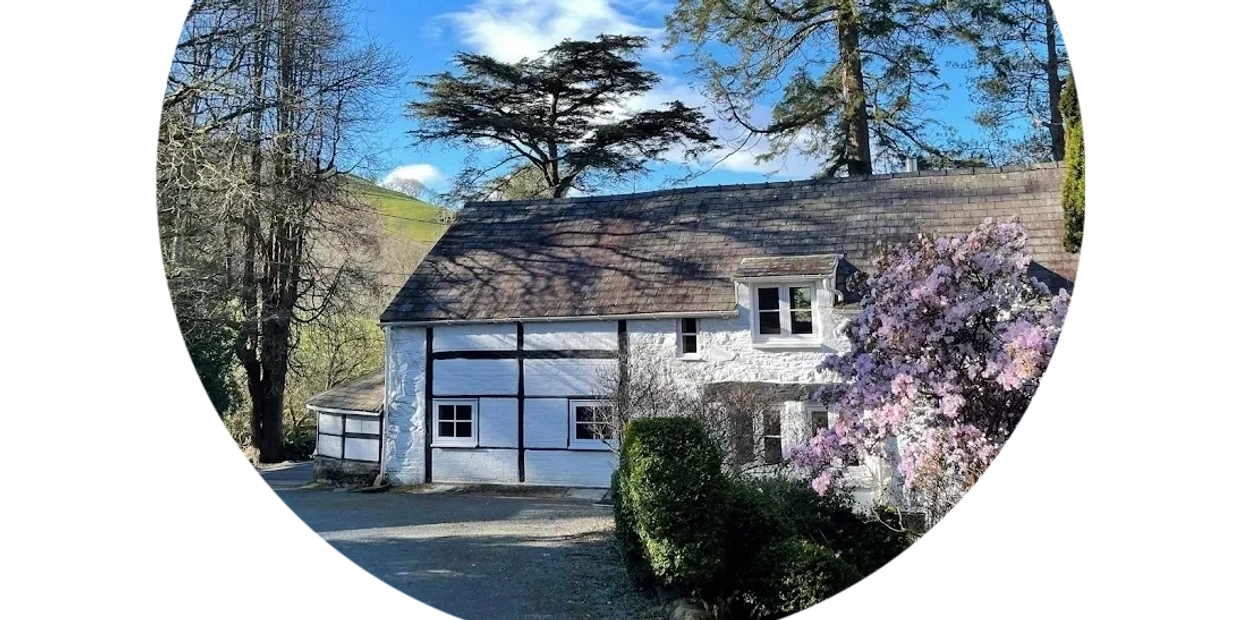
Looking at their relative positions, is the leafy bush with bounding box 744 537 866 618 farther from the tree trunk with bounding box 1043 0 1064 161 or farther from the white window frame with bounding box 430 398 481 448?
the tree trunk with bounding box 1043 0 1064 161

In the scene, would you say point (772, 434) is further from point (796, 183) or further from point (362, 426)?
point (362, 426)

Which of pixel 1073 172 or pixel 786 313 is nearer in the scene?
pixel 1073 172

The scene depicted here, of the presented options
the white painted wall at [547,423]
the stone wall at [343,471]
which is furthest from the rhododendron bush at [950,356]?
the stone wall at [343,471]

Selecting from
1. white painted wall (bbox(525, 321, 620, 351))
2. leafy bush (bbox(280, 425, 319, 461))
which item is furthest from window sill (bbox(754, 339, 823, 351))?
leafy bush (bbox(280, 425, 319, 461))

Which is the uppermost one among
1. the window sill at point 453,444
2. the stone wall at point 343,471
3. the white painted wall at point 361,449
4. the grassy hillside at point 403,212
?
the grassy hillside at point 403,212

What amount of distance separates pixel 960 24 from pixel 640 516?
13.6 m

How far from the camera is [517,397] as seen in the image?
12.1m

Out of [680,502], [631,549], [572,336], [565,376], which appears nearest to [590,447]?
[565,376]

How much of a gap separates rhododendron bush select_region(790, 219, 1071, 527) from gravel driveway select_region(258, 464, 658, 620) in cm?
235

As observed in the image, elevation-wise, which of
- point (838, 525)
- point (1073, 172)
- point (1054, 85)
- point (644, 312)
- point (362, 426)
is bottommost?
point (838, 525)

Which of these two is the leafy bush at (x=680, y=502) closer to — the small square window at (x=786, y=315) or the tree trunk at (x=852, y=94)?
the small square window at (x=786, y=315)

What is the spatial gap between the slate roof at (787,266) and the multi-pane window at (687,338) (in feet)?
3.40

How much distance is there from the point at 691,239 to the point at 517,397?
3987 mm

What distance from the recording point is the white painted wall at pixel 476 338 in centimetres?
1234
